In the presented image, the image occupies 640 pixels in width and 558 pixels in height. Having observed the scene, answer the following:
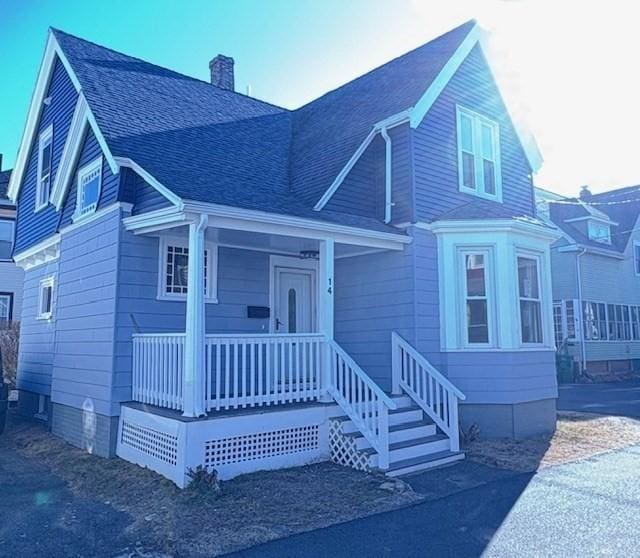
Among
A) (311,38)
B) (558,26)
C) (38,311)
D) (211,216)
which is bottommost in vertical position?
(38,311)

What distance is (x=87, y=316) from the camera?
907 centimetres

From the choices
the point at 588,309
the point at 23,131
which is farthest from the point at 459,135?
the point at 588,309

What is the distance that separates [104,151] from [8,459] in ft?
16.5

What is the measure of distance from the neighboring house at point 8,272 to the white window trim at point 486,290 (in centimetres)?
1888

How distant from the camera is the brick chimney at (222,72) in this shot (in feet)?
50.9

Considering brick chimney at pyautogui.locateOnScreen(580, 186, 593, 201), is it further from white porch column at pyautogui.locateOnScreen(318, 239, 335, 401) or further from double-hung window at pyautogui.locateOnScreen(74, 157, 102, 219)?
double-hung window at pyautogui.locateOnScreen(74, 157, 102, 219)

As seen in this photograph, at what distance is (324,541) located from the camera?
4.80 metres

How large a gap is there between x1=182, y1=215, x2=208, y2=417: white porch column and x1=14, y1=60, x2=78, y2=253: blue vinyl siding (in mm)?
6092

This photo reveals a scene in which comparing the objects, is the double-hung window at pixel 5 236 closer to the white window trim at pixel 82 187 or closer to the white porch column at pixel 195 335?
the white window trim at pixel 82 187

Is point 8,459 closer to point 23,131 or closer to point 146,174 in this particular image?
point 146,174

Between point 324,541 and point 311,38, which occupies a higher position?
point 311,38

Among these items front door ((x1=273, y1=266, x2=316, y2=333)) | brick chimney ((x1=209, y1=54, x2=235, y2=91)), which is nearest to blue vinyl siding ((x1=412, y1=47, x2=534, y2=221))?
front door ((x1=273, y1=266, x2=316, y2=333))

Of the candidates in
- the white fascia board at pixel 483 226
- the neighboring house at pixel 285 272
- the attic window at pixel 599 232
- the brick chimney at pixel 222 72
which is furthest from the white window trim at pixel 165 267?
the attic window at pixel 599 232

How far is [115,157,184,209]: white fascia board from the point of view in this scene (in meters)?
6.58
